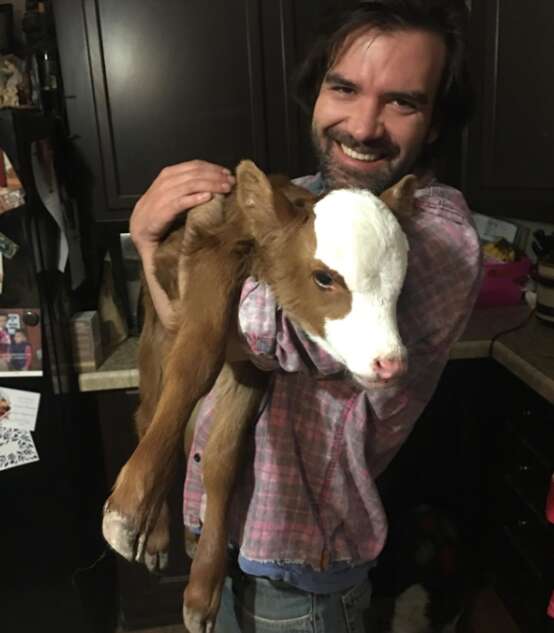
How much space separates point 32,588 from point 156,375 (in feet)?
3.51

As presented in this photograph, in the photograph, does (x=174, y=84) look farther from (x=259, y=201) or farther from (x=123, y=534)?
(x=123, y=534)

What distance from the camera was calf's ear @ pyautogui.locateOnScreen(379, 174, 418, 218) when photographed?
77 centimetres

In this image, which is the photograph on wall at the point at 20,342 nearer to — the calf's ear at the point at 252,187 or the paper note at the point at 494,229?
the calf's ear at the point at 252,187

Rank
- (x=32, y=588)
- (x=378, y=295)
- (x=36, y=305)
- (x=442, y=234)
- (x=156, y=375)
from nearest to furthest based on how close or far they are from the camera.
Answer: (x=378, y=295)
(x=442, y=234)
(x=156, y=375)
(x=36, y=305)
(x=32, y=588)

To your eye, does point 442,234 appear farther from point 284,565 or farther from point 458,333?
point 284,565

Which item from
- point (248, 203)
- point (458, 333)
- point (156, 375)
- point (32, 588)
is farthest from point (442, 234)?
point (32, 588)

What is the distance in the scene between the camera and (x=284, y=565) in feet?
3.23

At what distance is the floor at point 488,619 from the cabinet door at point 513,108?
1.24 m

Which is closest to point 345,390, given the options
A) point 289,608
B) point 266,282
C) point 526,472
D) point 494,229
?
point 266,282

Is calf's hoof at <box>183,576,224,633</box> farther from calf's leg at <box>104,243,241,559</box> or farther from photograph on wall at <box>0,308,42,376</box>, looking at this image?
photograph on wall at <box>0,308,42,376</box>

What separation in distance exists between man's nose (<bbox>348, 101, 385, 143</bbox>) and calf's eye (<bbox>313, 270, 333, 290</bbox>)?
373mm

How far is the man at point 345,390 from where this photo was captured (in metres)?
0.87

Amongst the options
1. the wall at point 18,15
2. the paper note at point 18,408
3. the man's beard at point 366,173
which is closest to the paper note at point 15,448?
the paper note at point 18,408

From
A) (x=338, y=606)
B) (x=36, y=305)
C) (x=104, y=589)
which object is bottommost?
(x=104, y=589)
